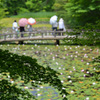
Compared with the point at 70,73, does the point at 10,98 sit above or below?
above

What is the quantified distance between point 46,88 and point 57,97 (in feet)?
2.80

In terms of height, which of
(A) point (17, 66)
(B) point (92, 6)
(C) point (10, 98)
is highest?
(B) point (92, 6)

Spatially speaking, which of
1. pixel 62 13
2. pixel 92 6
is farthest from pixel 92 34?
pixel 62 13

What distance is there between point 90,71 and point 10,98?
6.76m

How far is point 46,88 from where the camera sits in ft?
24.6

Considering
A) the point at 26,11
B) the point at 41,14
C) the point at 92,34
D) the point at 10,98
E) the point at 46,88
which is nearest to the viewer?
the point at 10,98

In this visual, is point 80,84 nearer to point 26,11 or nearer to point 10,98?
point 10,98

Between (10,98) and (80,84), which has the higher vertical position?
(10,98)

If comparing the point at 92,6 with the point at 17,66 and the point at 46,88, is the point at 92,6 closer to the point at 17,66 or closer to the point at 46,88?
the point at 46,88

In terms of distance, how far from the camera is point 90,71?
365 inches

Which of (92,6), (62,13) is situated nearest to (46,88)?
(92,6)

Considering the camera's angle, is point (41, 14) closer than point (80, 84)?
No

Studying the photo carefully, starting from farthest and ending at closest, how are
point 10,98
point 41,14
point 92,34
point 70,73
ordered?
point 41,14 < point 70,73 < point 92,34 < point 10,98

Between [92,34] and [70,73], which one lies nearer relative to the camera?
[92,34]
